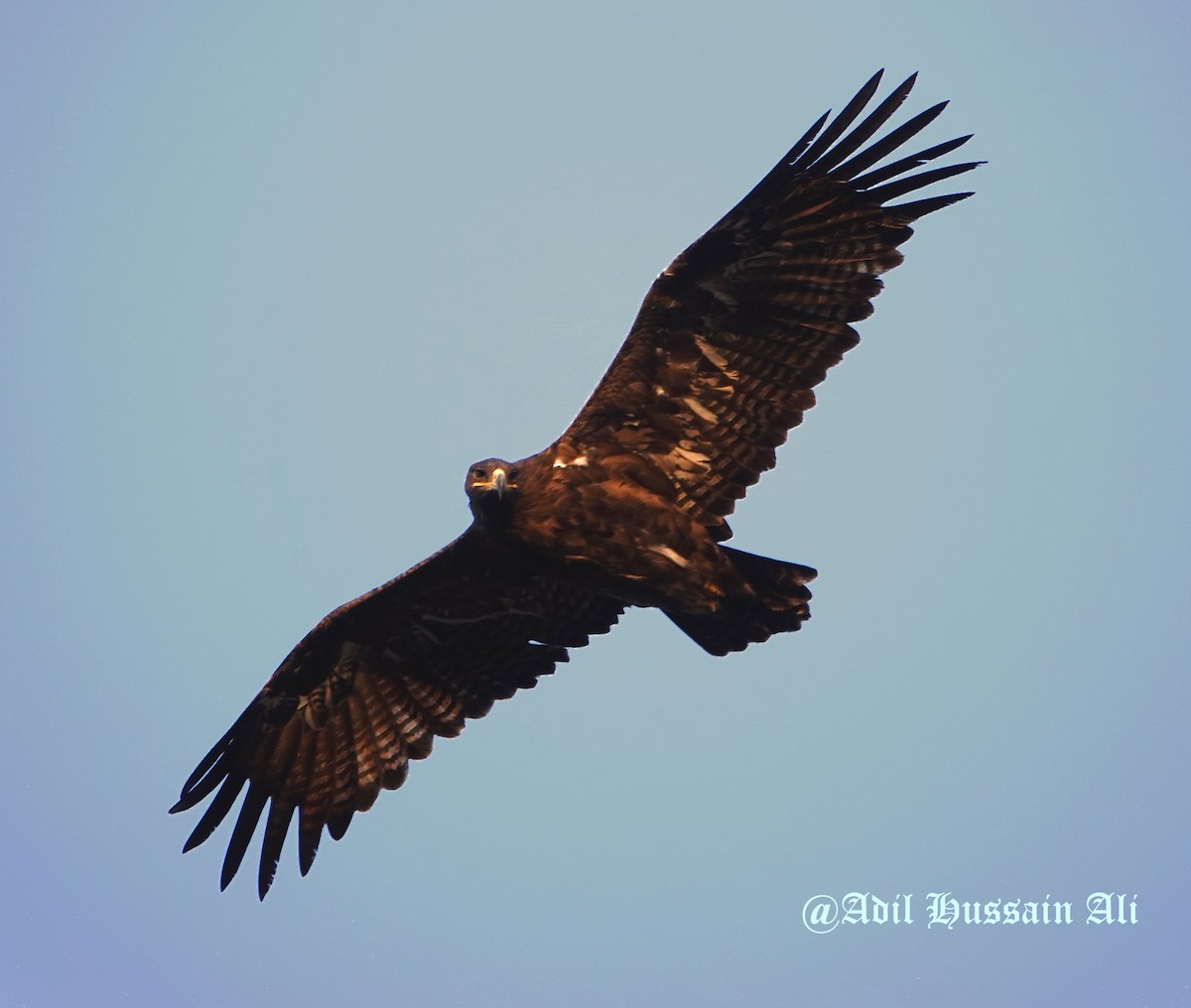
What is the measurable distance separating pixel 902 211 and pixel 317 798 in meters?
6.34

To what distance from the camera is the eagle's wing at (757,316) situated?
976 centimetres

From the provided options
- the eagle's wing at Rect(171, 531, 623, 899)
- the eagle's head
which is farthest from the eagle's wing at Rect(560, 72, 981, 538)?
the eagle's wing at Rect(171, 531, 623, 899)

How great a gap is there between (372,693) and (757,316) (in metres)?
4.37

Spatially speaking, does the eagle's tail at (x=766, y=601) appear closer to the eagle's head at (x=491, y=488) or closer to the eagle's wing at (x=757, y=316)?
the eagle's wing at (x=757, y=316)

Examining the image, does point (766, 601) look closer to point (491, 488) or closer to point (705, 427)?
point (705, 427)

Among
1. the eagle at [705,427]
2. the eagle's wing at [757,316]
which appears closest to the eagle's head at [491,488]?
the eagle at [705,427]

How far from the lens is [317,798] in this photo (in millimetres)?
11523

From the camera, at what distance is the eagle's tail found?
1020 centimetres

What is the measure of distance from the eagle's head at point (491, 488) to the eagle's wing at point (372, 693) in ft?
3.87

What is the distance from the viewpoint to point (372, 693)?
459 inches

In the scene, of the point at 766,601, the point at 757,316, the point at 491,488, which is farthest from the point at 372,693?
the point at 757,316

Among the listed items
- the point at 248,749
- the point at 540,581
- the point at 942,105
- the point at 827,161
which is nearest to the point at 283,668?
the point at 248,749

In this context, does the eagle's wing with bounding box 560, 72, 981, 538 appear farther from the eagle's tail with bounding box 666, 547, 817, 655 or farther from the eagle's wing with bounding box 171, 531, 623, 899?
the eagle's wing with bounding box 171, 531, 623, 899

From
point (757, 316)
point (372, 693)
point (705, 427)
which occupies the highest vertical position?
point (757, 316)
